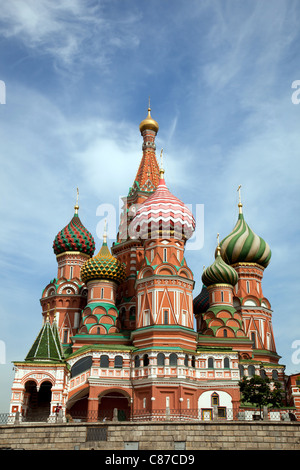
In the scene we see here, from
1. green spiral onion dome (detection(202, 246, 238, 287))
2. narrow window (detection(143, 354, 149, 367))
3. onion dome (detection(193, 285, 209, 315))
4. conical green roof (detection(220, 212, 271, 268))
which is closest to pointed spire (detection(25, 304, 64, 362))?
narrow window (detection(143, 354, 149, 367))

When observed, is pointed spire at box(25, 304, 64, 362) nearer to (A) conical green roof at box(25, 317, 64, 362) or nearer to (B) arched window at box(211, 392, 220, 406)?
(A) conical green roof at box(25, 317, 64, 362)

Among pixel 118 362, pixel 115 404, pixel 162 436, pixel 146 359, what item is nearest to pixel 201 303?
pixel 146 359

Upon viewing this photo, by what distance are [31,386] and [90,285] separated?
403 inches

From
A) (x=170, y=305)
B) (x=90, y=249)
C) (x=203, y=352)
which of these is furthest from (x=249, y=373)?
(x=90, y=249)

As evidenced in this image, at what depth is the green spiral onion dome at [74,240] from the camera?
44156 mm

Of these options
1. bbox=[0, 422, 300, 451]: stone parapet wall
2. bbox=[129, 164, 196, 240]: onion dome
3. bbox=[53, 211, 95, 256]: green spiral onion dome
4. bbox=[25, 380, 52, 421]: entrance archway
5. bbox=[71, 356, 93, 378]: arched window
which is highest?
bbox=[53, 211, 95, 256]: green spiral onion dome

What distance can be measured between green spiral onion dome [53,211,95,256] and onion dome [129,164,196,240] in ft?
26.6

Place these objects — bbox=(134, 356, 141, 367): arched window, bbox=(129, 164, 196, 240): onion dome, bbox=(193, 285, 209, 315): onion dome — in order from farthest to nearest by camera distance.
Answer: bbox=(193, 285, 209, 315): onion dome < bbox=(129, 164, 196, 240): onion dome < bbox=(134, 356, 141, 367): arched window

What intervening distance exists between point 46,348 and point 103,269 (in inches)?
365

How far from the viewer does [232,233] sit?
43594mm

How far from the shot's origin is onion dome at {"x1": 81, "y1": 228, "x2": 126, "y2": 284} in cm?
3806

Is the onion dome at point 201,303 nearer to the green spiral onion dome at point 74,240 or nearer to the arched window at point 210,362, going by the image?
the green spiral onion dome at point 74,240

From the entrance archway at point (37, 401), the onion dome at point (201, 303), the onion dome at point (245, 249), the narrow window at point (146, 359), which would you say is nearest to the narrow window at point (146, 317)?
the narrow window at point (146, 359)

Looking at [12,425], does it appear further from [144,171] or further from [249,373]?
[144,171]
